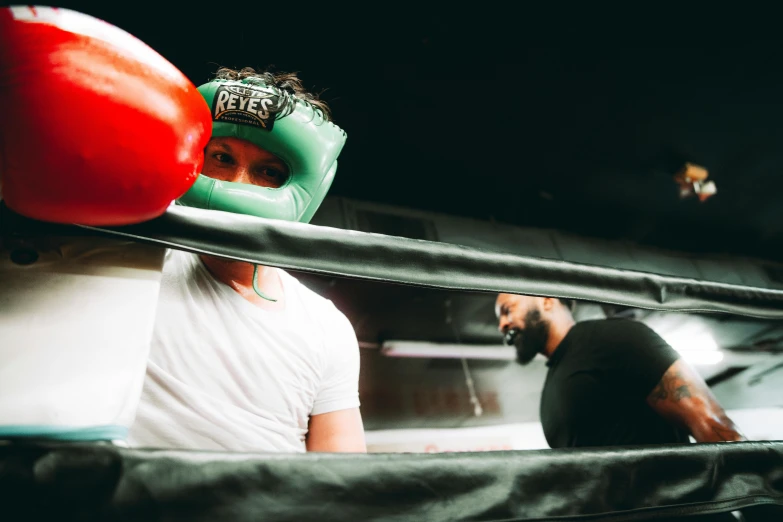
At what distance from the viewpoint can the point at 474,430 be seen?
18.2 ft

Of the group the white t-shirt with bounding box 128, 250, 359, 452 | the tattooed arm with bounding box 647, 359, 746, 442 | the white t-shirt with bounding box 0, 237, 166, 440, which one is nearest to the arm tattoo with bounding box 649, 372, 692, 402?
the tattooed arm with bounding box 647, 359, 746, 442

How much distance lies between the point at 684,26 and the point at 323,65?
2107mm

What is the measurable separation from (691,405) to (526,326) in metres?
1.03

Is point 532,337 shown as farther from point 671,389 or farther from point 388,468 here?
point 388,468

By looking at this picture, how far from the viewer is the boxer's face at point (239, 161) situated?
0.95 metres

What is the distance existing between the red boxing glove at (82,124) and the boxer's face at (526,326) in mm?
1831

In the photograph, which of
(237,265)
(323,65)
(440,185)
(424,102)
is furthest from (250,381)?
(440,185)

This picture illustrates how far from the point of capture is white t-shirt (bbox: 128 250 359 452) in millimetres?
702

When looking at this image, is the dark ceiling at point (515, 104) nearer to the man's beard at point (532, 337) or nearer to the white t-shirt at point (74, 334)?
the man's beard at point (532, 337)

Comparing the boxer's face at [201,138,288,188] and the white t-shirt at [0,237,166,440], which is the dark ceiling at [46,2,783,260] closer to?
the boxer's face at [201,138,288,188]

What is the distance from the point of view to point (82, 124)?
45 centimetres

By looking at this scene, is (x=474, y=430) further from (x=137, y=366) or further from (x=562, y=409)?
(x=137, y=366)

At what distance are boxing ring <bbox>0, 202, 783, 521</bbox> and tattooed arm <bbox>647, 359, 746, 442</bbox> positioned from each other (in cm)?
49

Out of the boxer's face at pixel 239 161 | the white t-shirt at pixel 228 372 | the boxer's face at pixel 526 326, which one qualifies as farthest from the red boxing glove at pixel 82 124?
the boxer's face at pixel 526 326
